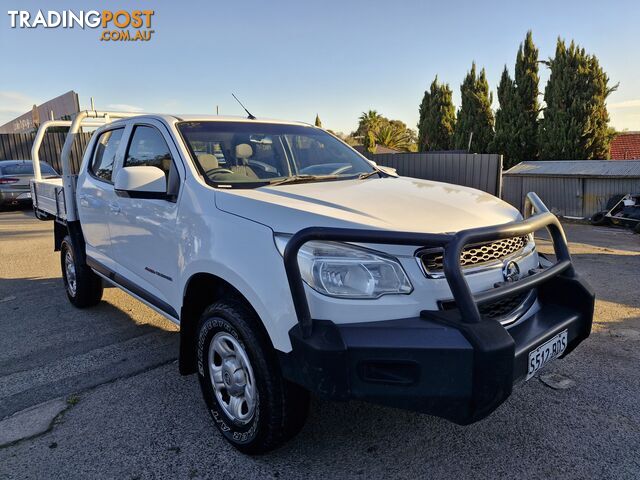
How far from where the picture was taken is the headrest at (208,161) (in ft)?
9.71

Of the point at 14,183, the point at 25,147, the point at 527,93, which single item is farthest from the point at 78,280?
the point at 527,93

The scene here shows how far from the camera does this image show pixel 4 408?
3.09 metres

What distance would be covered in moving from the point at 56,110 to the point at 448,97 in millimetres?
27919

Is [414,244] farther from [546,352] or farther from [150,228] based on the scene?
[150,228]

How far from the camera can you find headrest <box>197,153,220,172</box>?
2.96 m

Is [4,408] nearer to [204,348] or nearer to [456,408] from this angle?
[204,348]

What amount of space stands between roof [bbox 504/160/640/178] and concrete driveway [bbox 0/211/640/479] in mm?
12474

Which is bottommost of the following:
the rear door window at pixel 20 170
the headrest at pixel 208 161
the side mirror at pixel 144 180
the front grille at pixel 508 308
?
the front grille at pixel 508 308

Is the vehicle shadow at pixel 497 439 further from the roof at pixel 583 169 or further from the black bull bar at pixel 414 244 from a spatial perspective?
the roof at pixel 583 169

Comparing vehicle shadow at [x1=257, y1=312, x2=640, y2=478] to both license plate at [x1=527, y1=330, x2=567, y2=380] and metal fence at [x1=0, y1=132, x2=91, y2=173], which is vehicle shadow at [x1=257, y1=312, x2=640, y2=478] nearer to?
license plate at [x1=527, y1=330, x2=567, y2=380]

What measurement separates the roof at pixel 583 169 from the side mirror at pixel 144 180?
49.7 ft

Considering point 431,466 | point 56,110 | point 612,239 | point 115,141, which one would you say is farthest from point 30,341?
point 56,110

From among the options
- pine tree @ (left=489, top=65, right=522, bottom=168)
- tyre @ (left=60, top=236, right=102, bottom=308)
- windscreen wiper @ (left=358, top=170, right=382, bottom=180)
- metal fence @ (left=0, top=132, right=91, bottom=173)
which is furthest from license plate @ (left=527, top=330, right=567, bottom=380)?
pine tree @ (left=489, top=65, right=522, bottom=168)

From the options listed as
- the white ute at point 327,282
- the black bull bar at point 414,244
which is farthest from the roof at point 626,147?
the black bull bar at point 414,244
